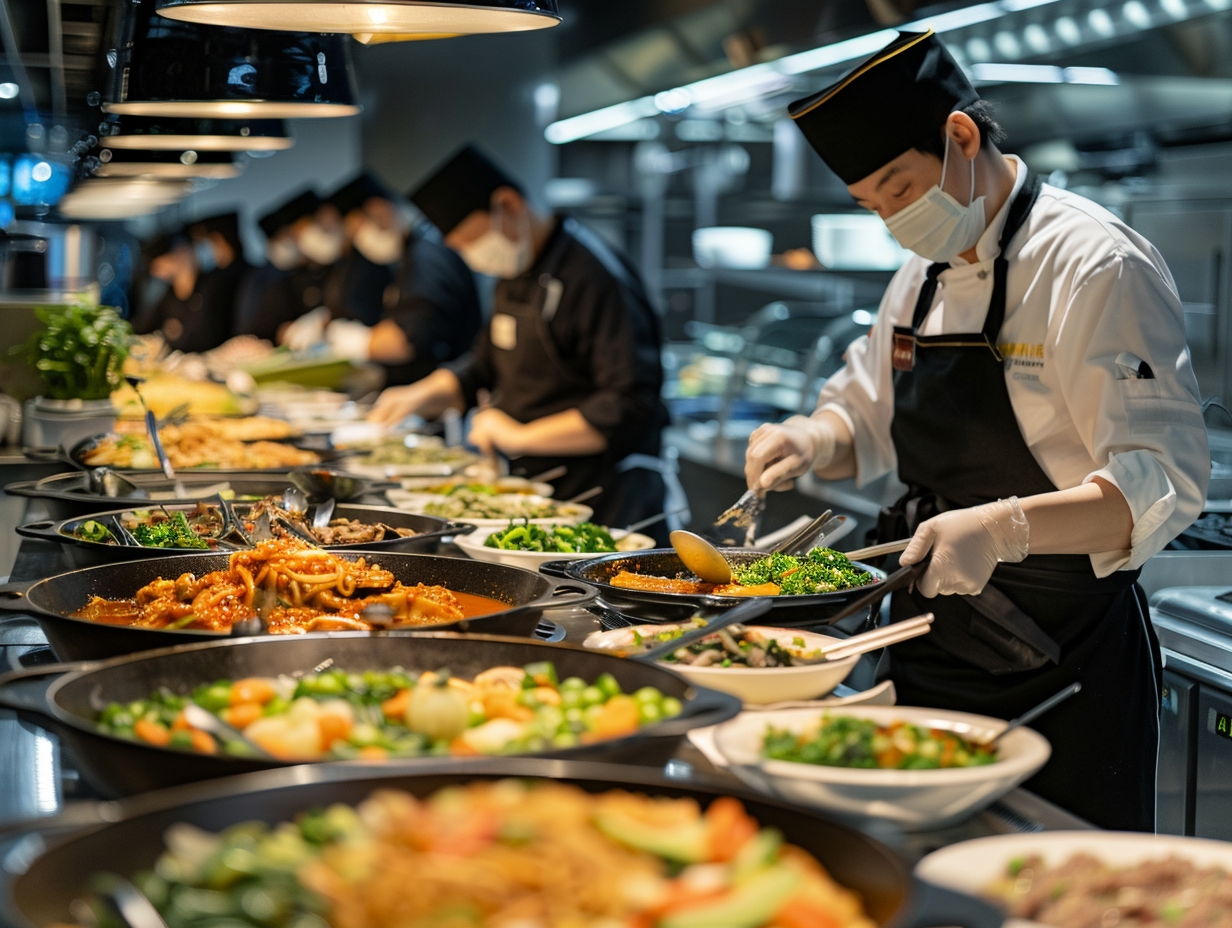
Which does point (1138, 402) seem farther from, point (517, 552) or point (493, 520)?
point (493, 520)

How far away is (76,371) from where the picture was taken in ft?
13.6

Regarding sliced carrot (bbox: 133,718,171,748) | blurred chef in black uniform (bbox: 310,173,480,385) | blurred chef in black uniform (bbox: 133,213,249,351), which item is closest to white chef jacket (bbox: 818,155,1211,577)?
sliced carrot (bbox: 133,718,171,748)

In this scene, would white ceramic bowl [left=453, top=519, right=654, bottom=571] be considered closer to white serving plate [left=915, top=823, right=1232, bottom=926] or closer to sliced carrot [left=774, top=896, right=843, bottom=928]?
→ white serving plate [left=915, top=823, right=1232, bottom=926]

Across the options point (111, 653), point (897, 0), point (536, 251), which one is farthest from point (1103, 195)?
point (111, 653)

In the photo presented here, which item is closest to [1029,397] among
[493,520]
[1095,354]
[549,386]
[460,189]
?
[1095,354]

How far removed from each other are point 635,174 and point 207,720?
32.8 ft

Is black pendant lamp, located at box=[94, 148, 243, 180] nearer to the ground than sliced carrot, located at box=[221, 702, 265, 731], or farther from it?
farther from it

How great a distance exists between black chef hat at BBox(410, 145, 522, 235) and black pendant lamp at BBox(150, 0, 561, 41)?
7.46ft

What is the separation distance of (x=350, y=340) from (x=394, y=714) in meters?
5.94

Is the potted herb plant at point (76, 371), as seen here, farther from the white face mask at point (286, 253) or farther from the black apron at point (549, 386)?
the white face mask at point (286, 253)

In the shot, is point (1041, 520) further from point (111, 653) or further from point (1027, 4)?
point (1027, 4)

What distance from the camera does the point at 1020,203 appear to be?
2535 mm

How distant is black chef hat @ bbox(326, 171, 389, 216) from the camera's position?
7723 millimetres

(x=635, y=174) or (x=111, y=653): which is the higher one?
(x=635, y=174)
